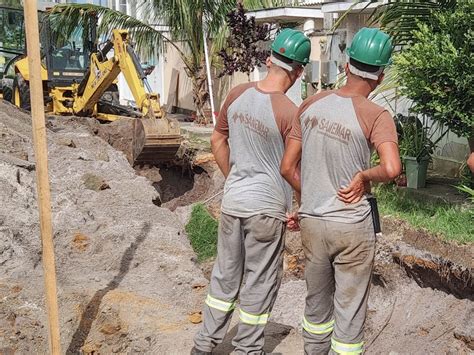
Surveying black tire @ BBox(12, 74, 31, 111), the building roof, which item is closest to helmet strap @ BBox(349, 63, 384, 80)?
the building roof

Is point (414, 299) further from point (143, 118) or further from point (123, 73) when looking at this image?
point (123, 73)

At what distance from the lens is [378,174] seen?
364 centimetres

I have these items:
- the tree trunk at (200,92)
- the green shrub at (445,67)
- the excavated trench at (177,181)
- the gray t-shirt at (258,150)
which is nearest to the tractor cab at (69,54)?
the excavated trench at (177,181)

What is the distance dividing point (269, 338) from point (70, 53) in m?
10.9

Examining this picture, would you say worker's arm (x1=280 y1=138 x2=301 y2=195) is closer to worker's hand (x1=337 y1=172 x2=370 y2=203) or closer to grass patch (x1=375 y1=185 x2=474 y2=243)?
worker's hand (x1=337 y1=172 x2=370 y2=203)

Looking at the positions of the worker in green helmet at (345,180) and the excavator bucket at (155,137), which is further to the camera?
the excavator bucket at (155,137)

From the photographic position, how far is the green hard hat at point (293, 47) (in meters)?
4.12

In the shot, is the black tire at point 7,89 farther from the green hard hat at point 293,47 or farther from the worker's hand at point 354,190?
the worker's hand at point 354,190

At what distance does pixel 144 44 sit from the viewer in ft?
56.6

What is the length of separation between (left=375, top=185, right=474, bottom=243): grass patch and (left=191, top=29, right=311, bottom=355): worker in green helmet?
9.51 ft

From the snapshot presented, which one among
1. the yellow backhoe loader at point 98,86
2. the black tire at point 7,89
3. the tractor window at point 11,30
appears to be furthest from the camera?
the black tire at point 7,89

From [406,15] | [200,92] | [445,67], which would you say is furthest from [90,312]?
[200,92]

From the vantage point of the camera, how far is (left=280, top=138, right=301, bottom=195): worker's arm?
13.1ft

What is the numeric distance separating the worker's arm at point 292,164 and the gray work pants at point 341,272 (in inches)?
10.3
